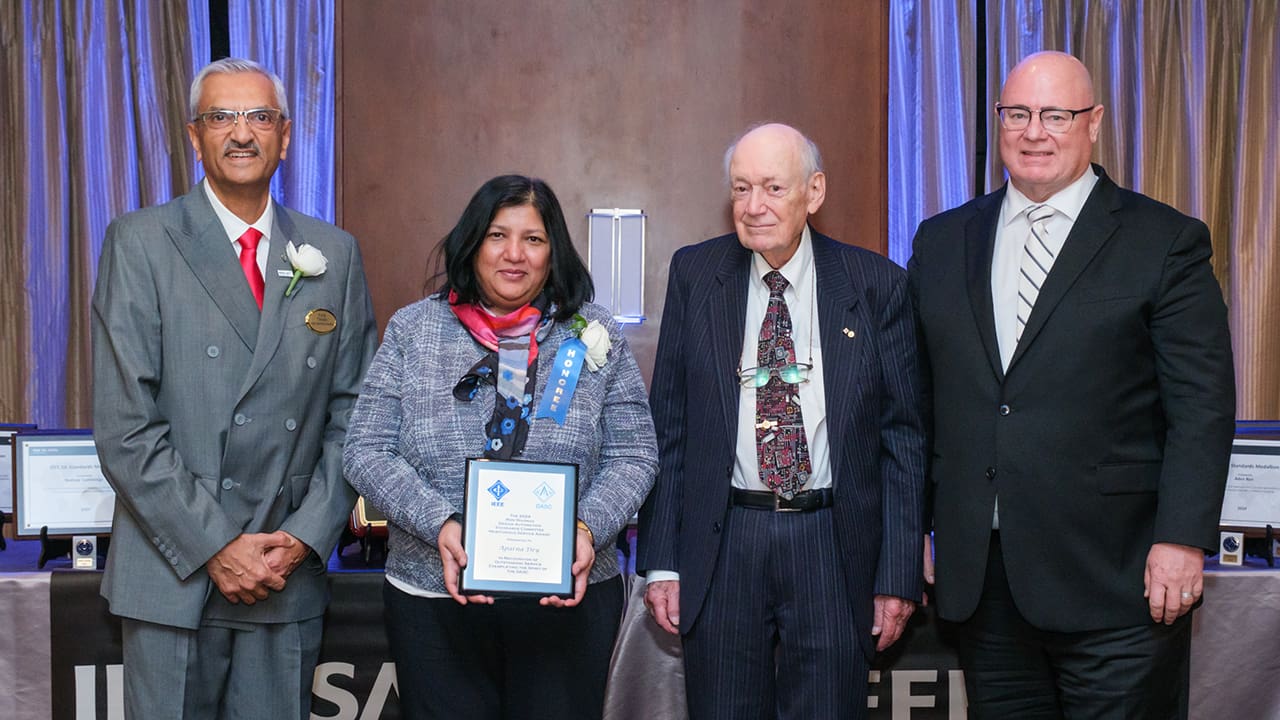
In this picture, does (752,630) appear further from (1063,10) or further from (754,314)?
(1063,10)

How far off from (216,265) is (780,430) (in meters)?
1.28

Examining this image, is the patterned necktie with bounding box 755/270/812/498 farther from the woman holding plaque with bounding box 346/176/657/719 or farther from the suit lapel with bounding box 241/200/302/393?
the suit lapel with bounding box 241/200/302/393

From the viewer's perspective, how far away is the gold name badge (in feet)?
7.74

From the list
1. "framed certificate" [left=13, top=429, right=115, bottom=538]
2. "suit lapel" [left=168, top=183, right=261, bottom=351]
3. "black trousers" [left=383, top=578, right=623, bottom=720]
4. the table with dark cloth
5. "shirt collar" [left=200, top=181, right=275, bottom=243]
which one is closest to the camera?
"black trousers" [left=383, top=578, right=623, bottom=720]


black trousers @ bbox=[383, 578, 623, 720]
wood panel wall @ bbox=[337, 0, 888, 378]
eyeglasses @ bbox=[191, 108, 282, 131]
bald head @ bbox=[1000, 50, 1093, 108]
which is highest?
wood panel wall @ bbox=[337, 0, 888, 378]

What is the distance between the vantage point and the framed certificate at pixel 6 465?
10.1 ft

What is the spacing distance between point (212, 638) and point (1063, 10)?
12.7 feet

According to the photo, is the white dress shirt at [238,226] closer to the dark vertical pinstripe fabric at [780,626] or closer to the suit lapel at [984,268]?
the dark vertical pinstripe fabric at [780,626]

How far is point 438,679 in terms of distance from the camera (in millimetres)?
2082

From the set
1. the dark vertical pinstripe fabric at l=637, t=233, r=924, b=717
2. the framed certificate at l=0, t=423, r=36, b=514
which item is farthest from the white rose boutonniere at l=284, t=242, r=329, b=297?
the framed certificate at l=0, t=423, r=36, b=514

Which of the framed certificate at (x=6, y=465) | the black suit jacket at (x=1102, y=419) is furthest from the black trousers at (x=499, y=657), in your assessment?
the framed certificate at (x=6, y=465)

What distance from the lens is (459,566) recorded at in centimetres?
199

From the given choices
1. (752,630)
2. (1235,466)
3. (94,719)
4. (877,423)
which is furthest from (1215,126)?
(94,719)

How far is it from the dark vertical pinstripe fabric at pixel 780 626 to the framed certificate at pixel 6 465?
6.95 feet
